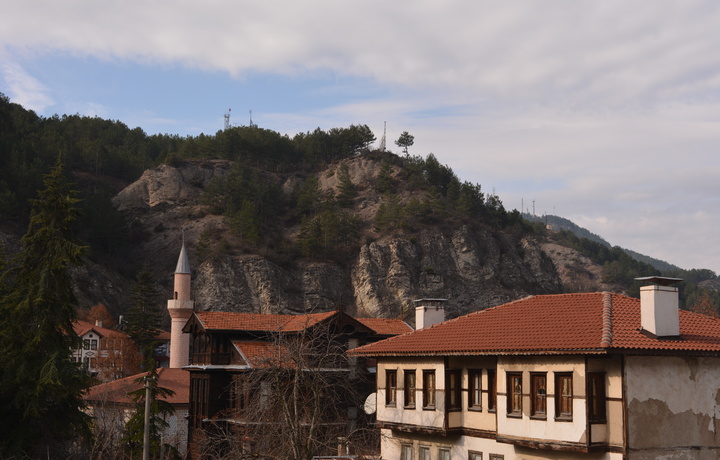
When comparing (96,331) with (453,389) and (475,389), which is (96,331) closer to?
(453,389)

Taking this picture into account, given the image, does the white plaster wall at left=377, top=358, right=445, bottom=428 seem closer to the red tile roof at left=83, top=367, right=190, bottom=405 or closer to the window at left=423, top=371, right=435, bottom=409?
the window at left=423, top=371, right=435, bottom=409

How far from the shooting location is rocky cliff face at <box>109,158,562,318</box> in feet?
366

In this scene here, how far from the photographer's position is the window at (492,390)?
25.9m

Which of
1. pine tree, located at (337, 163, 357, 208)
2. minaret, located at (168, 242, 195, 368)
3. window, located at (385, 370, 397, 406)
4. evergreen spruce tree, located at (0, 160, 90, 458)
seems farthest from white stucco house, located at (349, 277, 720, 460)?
pine tree, located at (337, 163, 357, 208)

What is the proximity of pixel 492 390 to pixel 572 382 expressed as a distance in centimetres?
398

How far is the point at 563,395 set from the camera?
22844 mm

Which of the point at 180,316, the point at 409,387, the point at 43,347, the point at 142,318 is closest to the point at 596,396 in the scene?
the point at 409,387

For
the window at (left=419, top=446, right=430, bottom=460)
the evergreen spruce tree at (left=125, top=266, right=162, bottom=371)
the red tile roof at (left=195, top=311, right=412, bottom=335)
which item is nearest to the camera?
the window at (left=419, top=446, right=430, bottom=460)

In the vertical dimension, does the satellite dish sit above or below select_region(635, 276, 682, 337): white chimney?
below

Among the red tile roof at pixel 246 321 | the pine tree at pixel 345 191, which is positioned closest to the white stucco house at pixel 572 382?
the red tile roof at pixel 246 321

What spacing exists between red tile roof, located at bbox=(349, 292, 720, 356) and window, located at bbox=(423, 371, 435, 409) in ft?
3.02

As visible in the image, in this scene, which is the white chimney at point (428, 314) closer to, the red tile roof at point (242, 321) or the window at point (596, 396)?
the red tile roof at point (242, 321)

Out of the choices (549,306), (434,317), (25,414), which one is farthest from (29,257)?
(549,306)

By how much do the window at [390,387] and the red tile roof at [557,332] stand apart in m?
0.90
